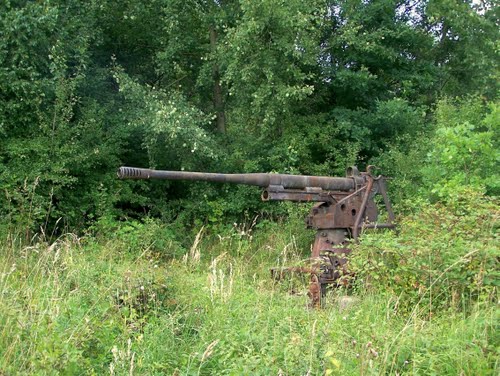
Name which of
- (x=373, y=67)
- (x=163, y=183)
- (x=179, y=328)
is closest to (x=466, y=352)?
(x=179, y=328)

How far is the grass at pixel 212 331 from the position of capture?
3.14m

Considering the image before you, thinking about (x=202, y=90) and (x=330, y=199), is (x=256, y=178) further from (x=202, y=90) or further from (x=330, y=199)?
(x=202, y=90)

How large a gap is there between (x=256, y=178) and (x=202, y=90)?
6432mm

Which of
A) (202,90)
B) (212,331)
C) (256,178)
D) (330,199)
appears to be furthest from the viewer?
(202,90)

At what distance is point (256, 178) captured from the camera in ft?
22.8

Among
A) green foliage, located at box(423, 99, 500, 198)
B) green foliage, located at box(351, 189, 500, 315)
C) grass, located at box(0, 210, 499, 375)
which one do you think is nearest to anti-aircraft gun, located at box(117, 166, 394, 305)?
green foliage, located at box(423, 99, 500, 198)

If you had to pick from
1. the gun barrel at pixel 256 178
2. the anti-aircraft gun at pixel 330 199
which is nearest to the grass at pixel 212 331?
the gun barrel at pixel 256 178

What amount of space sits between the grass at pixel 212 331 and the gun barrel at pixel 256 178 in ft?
3.79

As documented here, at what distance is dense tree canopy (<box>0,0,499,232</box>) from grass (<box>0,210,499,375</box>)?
4268 millimetres

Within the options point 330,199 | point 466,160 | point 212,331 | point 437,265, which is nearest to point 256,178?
point 330,199

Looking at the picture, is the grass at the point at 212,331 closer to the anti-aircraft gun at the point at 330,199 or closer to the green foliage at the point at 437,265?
the green foliage at the point at 437,265

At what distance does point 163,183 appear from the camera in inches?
457

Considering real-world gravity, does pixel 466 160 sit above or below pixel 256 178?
above

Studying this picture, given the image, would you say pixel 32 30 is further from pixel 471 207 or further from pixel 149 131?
pixel 471 207
